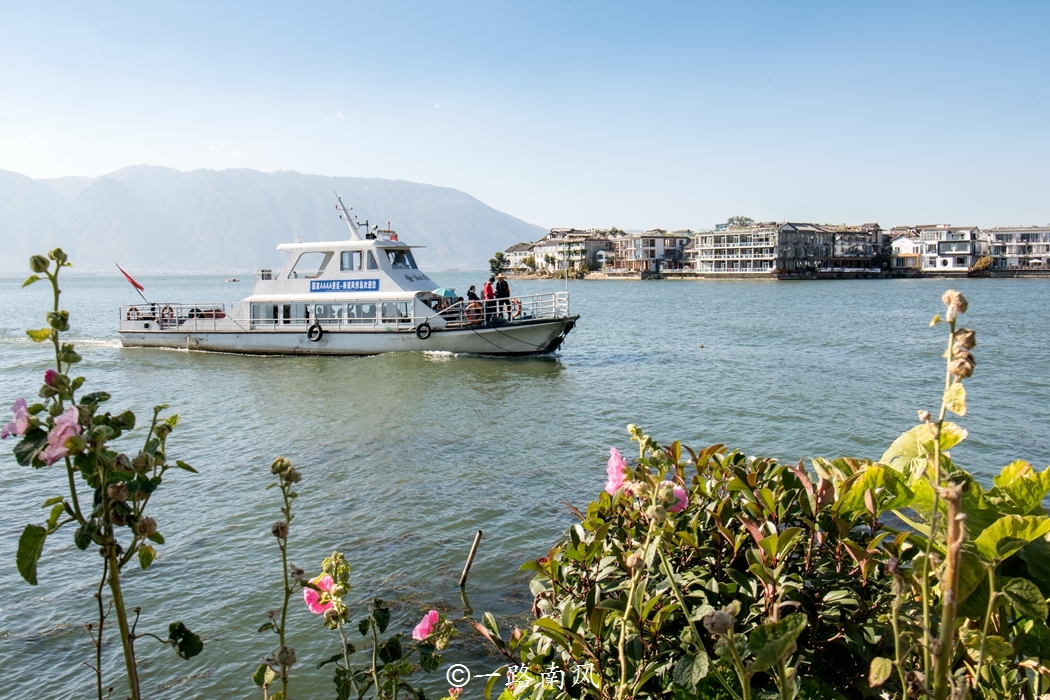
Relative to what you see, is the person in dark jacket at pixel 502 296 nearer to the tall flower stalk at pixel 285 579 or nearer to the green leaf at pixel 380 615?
the green leaf at pixel 380 615

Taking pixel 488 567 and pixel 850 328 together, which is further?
pixel 850 328

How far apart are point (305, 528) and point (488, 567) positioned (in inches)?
102

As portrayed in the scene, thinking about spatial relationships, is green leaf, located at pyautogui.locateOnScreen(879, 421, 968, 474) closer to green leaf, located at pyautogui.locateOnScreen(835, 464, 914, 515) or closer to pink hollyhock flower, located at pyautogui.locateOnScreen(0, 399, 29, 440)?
green leaf, located at pyautogui.locateOnScreen(835, 464, 914, 515)

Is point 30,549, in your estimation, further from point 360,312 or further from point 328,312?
point 328,312

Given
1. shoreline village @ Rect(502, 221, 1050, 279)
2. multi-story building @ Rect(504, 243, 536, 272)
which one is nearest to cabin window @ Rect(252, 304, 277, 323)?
shoreline village @ Rect(502, 221, 1050, 279)

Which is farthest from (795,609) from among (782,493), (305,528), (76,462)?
(305,528)

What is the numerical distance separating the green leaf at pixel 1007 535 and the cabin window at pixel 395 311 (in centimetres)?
2233

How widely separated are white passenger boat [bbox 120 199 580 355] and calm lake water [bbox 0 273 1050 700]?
0.82 metres

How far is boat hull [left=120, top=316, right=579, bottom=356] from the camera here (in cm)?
2278

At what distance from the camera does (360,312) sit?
24.3 meters

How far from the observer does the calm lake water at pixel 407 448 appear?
6.49 metres

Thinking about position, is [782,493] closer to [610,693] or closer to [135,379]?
[610,693]

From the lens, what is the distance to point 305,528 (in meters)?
8.69

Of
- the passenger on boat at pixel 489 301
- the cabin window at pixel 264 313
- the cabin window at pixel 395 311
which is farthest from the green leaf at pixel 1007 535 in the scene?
the cabin window at pixel 264 313
